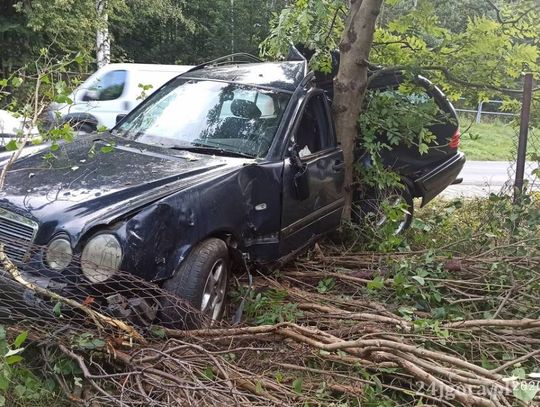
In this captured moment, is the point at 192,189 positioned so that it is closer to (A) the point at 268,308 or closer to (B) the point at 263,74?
(A) the point at 268,308

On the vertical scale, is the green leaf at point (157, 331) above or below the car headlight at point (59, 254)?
below

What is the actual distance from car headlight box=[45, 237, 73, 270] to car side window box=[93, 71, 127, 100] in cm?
754

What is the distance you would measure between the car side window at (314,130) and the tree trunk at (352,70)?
508 mm

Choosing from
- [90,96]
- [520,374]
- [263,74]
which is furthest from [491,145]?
[520,374]

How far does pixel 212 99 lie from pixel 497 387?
10.2 feet

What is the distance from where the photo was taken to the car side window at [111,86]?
10047 millimetres

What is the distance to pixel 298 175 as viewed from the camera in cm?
427

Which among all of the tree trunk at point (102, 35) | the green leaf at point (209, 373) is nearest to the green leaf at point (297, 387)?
the green leaf at point (209, 373)

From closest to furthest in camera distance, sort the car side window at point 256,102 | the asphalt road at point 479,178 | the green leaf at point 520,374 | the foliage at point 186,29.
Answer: the green leaf at point 520,374 < the car side window at point 256,102 < the asphalt road at point 479,178 < the foliage at point 186,29

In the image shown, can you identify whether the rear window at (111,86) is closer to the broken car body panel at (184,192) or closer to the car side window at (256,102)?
Result: the broken car body panel at (184,192)

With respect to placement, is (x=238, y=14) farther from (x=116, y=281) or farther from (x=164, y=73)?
(x=116, y=281)

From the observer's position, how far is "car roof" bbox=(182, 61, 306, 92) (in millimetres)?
4738

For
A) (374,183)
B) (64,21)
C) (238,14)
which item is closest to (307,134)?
(374,183)

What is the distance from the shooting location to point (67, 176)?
346 centimetres
